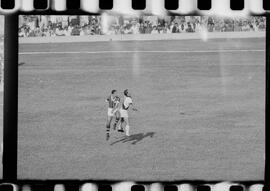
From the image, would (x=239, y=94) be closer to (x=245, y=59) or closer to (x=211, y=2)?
(x=245, y=59)

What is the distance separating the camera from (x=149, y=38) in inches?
1467

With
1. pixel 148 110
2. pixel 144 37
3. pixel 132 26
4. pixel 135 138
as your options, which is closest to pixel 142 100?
pixel 148 110

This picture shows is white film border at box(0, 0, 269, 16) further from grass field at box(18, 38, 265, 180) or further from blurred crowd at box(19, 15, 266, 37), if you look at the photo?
blurred crowd at box(19, 15, 266, 37)

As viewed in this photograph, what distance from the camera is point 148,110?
21.0m

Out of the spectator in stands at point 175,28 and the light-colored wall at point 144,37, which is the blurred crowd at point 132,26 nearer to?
the spectator in stands at point 175,28

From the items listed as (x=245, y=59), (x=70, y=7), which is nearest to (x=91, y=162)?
(x=70, y=7)

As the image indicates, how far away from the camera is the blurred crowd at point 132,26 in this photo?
126ft

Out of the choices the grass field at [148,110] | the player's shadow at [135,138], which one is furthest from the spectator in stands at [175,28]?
the player's shadow at [135,138]

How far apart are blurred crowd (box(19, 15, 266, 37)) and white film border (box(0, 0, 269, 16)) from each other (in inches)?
1274

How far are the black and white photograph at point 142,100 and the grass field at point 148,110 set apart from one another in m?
0.05

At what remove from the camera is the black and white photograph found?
44.4 ft

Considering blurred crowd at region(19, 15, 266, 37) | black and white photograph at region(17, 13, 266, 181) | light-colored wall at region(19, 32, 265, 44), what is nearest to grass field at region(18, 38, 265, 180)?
black and white photograph at region(17, 13, 266, 181)

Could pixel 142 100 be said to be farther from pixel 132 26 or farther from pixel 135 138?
pixel 132 26

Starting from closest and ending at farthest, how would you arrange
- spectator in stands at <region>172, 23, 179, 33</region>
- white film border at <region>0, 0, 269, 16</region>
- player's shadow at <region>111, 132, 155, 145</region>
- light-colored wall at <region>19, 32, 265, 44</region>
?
white film border at <region>0, 0, 269, 16</region> < player's shadow at <region>111, 132, 155, 145</region> < light-colored wall at <region>19, 32, 265, 44</region> < spectator in stands at <region>172, 23, 179, 33</region>
